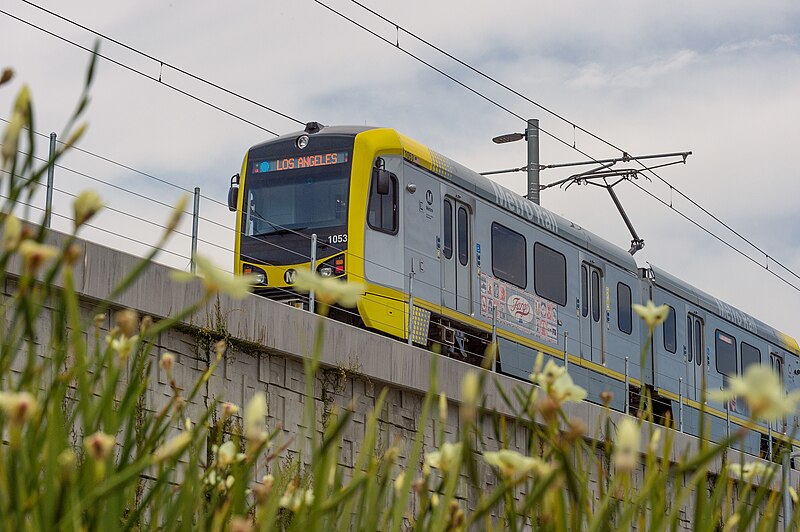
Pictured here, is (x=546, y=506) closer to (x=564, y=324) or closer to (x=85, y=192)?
(x=85, y=192)

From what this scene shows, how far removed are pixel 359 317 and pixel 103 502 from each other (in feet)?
36.8

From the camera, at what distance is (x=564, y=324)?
1602cm

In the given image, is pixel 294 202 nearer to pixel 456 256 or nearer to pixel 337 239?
pixel 337 239

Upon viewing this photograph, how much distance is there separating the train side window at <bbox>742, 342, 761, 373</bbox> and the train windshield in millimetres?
11175

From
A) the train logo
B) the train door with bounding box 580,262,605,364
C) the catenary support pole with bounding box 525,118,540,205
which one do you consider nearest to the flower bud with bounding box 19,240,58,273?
the train logo

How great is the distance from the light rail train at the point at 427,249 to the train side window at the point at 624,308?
0.34 meters

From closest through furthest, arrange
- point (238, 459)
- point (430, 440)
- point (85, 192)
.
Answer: point (85, 192) → point (238, 459) → point (430, 440)

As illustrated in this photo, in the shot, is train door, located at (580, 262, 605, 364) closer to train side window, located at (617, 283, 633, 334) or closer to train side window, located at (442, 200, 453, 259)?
train side window, located at (617, 283, 633, 334)

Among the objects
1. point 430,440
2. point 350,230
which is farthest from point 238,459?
point 350,230

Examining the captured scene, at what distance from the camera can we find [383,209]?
13070 mm

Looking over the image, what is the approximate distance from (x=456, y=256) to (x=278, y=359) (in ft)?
17.8

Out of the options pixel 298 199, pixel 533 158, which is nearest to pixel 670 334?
pixel 533 158

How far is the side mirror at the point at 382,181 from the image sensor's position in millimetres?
12898

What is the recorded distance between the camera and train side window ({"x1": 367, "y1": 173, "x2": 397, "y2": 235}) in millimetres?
12984
